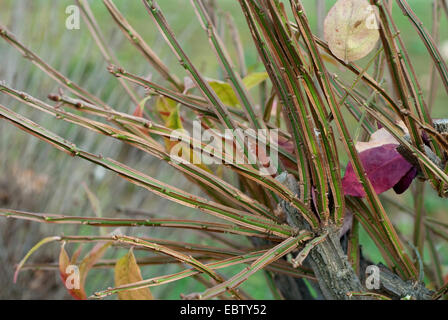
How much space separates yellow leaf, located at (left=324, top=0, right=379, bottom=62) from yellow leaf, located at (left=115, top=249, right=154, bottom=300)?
189 millimetres

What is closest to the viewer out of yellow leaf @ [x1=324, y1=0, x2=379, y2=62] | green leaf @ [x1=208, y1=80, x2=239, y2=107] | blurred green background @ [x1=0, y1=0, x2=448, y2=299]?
yellow leaf @ [x1=324, y1=0, x2=379, y2=62]

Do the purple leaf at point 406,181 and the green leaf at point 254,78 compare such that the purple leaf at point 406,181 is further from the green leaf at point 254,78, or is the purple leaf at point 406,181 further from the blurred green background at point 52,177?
the blurred green background at point 52,177

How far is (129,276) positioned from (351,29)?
0.71ft

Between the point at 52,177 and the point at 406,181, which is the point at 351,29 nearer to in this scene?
the point at 406,181

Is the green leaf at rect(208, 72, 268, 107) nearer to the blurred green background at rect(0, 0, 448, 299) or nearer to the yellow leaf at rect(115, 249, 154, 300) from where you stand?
the yellow leaf at rect(115, 249, 154, 300)

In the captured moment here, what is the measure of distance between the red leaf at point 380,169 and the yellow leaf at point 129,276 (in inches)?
5.9

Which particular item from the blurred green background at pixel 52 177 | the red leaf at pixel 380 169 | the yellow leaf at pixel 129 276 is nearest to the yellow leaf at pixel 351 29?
the red leaf at pixel 380 169

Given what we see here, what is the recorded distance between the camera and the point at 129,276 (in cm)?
35

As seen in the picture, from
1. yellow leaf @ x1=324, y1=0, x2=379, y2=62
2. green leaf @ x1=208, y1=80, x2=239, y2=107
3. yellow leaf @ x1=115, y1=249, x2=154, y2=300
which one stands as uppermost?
green leaf @ x1=208, y1=80, x2=239, y2=107

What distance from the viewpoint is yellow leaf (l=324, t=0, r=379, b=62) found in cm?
27

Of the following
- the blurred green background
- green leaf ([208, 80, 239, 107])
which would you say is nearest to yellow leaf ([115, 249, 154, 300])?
green leaf ([208, 80, 239, 107])

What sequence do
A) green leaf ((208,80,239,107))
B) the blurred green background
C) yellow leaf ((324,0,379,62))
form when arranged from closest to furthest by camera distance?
yellow leaf ((324,0,379,62))
green leaf ((208,80,239,107))
the blurred green background

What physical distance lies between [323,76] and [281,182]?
85 millimetres

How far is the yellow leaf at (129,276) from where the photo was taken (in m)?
0.34
